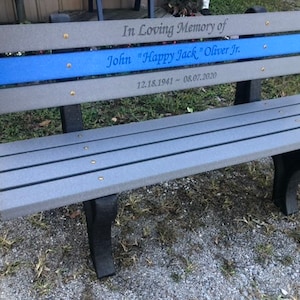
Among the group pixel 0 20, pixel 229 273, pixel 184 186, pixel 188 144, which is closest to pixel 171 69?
pixel 188 144

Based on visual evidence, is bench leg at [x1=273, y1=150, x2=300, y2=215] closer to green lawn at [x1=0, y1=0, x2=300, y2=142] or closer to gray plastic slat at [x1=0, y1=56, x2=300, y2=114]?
gray plastic slat at [x1=0, y1=56, x2=300, y2=114]

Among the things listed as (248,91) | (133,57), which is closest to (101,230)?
(133,57)

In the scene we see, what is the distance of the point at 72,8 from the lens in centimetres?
528

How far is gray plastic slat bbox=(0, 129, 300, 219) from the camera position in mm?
1597

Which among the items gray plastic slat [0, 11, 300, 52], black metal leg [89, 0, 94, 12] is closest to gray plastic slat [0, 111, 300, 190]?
gray plastic slat [0, 11, 300, 52]

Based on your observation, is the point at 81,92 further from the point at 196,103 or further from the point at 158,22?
the point at 196,103

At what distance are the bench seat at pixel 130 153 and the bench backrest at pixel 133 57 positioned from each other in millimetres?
187

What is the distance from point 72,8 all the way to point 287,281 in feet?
13.3

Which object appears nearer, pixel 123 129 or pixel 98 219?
pixel 98 219

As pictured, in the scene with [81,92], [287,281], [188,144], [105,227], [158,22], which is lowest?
[287,281]

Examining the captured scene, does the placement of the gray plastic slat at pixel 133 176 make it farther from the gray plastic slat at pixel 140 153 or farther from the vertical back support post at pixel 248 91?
the vertical back support post at pixel 248 91

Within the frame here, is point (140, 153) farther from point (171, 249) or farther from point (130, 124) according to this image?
point (171, 249)

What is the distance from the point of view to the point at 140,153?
76.9 inches

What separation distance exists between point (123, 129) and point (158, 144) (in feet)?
0.71
